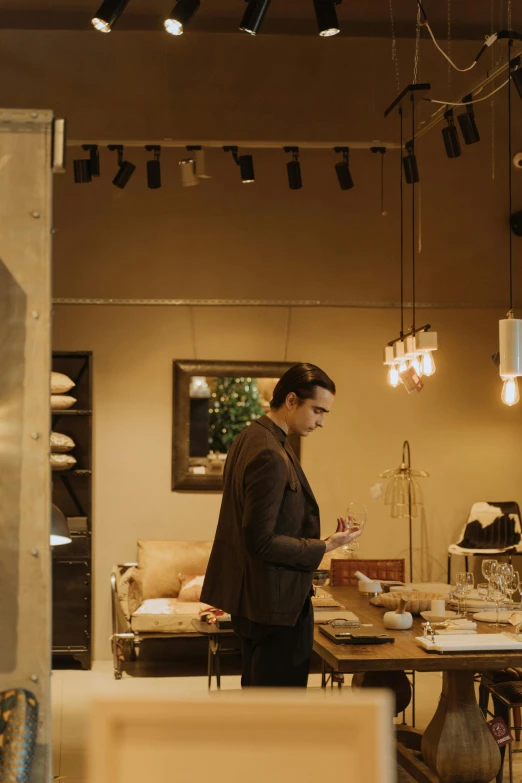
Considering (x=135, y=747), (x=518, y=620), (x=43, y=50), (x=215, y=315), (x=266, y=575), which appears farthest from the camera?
(x=215, y=315)

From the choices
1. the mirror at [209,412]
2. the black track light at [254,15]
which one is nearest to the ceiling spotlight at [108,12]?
the black track light at [254,15]

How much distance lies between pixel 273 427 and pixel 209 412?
4933 mm

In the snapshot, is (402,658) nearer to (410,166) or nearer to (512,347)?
(512,347)

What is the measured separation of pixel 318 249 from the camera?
28.2 feet

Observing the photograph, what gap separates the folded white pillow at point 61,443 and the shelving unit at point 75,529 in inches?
7.9

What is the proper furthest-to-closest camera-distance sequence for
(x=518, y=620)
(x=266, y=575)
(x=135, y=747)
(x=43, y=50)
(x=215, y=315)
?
(x=215, y=315), (x=43, y=50), (x=518, y=620), (x=266, y=575), (x=135, y=747)

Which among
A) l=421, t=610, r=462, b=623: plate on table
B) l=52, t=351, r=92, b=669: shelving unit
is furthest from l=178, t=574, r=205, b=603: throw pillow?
l=421, t=610, r=462, b=623: plate on table

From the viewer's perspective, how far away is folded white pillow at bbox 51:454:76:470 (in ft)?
25.3

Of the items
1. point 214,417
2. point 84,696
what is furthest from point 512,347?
point 214,417

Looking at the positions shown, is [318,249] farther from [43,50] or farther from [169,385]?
[43,50]

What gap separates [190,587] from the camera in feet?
25.0

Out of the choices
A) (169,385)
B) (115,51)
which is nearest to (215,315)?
(169,385)

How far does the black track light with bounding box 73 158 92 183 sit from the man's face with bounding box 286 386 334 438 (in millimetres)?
4784

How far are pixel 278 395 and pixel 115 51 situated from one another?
5434 mm
